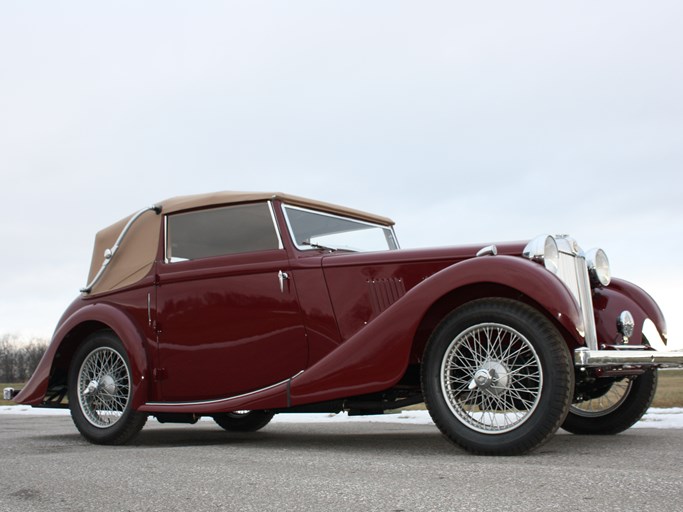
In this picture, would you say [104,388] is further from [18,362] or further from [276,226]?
[18,362]

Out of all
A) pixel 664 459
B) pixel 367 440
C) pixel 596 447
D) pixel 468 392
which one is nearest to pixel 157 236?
pixel 367 440

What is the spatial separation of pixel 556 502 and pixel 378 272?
2.60 metres

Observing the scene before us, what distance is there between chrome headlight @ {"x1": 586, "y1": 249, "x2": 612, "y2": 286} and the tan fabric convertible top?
2.17m

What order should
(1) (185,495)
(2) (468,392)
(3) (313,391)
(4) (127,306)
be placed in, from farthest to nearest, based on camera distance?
1. (4) (127,306)
2. (3) (313,391)
3. (2) (468,392)
4. (1) (185,495)

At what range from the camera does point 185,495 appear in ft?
9.57

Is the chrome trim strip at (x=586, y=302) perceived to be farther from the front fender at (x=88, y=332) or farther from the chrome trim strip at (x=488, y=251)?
the front fender at (x=88, y=332)

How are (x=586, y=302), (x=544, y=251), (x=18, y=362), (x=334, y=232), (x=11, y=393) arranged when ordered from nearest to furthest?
(x=544, y=251), (x=586, y=302), (x=334, y=232), (x=11, y=393), (x=18, y=362)

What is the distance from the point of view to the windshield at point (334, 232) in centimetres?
552

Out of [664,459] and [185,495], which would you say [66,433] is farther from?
[664,459]

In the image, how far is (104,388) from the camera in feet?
18.9

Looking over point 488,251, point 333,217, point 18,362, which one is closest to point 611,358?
point 488,251

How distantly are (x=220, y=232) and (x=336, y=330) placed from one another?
1334 mm

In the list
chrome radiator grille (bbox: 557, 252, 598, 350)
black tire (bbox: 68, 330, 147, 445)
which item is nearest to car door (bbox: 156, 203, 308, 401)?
black tire (bbox: 68, 330, 147, 445)

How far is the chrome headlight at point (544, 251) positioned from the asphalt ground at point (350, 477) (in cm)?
112
